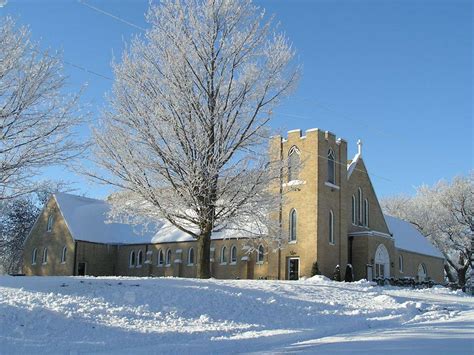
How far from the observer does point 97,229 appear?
152 ft

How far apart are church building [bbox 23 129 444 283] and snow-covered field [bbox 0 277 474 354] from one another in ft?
28.8

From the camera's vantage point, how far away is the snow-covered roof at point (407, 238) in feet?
157

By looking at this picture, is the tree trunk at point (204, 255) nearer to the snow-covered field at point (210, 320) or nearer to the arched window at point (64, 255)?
the snow-covered field at point (210, 320)

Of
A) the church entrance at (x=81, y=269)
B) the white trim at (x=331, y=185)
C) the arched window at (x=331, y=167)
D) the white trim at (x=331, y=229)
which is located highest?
the arched window at (x=331, y=167)

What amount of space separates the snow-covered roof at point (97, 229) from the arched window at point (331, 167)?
37.8ft

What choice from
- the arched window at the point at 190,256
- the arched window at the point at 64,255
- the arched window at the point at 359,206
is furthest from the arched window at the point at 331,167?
the arched window at the point at 64,255

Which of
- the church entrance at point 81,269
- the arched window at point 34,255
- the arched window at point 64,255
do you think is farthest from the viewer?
the arched window at point 34,255

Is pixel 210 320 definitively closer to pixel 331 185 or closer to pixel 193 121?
pixel 193 121

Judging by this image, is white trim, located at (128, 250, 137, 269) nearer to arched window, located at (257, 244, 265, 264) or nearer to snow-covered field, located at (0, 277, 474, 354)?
arched window, located at (257, 244, 265, 264)

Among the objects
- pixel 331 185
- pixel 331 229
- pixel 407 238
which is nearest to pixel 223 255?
pixel 331 229

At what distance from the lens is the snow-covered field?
1174 centimetres

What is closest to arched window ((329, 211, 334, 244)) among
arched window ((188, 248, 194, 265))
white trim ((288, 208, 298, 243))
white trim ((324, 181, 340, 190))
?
white trim ((324, 181, 340, 190))

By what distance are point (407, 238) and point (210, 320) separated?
37.7 m

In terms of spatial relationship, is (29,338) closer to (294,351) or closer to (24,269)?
(294,351)
